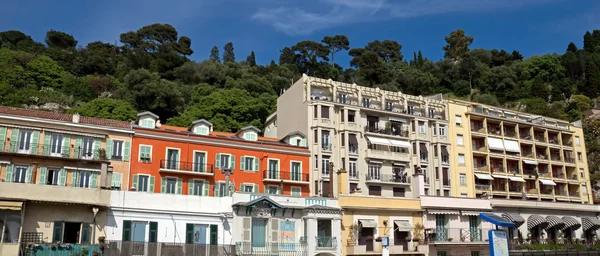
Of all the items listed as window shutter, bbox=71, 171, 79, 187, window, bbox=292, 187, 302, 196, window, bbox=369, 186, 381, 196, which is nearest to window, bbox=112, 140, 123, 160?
window shutter, bbox=71, 171, 79, 187

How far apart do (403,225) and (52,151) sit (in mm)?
26889

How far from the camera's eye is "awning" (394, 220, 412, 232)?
4259cm

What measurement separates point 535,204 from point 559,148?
55.1 ft

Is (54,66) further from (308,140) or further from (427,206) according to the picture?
(427,206)

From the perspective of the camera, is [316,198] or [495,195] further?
[495,195]

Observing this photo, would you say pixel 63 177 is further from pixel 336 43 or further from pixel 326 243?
pixel 336 43

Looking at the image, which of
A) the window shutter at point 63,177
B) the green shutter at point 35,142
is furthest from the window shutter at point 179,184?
the green shutter at point 35,142

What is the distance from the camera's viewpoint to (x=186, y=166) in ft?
145

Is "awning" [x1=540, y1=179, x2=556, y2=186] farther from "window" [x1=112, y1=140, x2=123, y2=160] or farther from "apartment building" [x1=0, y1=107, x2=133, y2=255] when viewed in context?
"window" [x1=112, y1=140, x2=123, y2=160]

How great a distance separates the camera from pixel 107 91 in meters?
83.6

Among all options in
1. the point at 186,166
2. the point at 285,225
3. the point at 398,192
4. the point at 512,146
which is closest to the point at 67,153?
the point at 186,166

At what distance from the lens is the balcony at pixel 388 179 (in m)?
52.8

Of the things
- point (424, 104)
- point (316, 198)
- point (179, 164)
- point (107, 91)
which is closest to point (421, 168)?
point (424, 104)

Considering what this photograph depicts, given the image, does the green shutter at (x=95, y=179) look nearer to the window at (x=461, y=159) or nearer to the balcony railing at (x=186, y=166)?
the balcony railing at (x=186, y=166)
